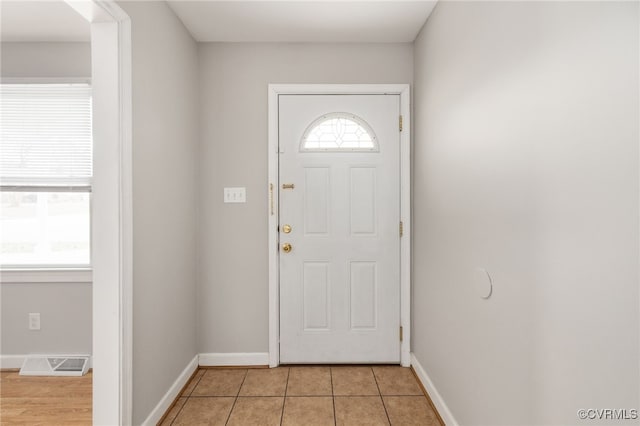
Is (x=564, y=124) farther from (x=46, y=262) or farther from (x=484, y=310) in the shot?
(x=46, y=262)

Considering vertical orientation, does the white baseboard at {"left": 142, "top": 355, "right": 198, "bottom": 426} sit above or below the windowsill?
below

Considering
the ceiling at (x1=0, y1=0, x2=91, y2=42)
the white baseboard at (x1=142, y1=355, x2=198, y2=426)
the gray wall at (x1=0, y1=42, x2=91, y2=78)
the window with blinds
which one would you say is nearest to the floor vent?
the window with blinds

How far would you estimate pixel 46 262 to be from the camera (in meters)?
2.78

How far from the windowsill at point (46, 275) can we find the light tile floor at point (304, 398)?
1.18m

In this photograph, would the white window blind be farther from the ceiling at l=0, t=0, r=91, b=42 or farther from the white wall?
the white wall

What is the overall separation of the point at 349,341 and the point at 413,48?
2321mm

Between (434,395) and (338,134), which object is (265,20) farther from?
(434,395)

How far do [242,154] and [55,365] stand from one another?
2.15m

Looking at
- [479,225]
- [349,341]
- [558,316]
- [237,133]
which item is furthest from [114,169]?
[349,341]

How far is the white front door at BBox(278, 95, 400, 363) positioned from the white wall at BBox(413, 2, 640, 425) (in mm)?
674

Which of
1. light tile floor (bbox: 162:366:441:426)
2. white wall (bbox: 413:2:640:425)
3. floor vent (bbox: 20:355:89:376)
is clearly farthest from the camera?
floor vent (bbox: 20:355:89:376)

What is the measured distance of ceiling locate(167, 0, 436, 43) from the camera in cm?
221

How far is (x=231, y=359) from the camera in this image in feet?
8.96

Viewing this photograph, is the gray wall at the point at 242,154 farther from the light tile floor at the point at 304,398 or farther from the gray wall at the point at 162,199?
the light tile floor at the point at 304,398
